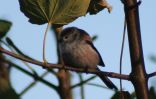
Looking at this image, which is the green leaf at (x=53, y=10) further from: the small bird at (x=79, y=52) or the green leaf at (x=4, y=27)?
the small bird at (x=79, y=52)

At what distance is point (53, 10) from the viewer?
1472mm

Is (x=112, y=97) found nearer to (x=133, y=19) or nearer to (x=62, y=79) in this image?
(x=62, y=79)

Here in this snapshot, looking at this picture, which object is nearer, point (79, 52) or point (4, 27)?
point (4, 27)

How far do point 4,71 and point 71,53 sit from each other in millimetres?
2215

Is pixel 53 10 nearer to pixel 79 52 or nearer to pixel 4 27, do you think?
pixel 4 27

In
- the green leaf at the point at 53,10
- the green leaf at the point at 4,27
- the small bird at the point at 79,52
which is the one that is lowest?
the small bird at the point at 79,52

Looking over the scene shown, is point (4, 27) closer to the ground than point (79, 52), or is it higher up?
higher up

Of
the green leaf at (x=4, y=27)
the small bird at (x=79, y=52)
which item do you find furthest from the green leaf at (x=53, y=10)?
the small bird at (x=79, y=52)

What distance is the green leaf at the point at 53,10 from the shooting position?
4.65 feet

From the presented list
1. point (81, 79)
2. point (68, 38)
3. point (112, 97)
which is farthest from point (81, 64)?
point (112, 97)

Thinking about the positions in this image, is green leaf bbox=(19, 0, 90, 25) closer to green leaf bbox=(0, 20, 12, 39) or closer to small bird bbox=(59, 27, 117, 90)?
green leaf bbox=(0, 20, 12, 39)

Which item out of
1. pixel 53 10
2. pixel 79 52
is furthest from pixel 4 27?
pixel 79 52

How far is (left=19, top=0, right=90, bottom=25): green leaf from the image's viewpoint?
1.42 m

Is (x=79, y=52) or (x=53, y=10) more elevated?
(x=53, y=10)
